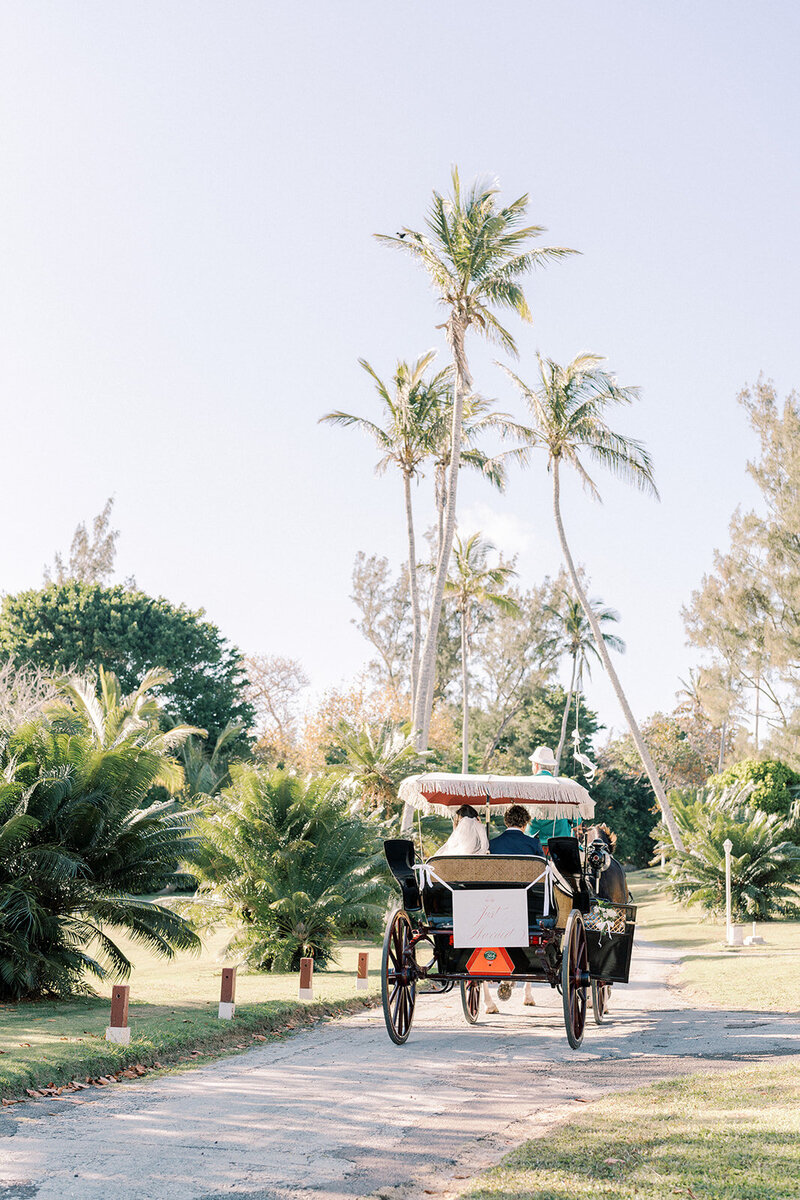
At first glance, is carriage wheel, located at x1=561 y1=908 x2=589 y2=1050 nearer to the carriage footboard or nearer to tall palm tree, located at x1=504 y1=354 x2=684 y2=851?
the carriage footboard

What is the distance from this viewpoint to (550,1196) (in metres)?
4.91

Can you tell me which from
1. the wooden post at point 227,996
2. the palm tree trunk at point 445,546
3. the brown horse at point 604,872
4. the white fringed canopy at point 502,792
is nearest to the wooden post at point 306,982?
the wooden post at point 227,996

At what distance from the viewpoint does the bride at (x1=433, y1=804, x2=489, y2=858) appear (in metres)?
10.5

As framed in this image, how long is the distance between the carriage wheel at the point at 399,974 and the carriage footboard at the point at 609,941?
73.6 inches

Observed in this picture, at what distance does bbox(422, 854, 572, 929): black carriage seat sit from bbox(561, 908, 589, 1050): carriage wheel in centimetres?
18

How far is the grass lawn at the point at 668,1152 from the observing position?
4949mm

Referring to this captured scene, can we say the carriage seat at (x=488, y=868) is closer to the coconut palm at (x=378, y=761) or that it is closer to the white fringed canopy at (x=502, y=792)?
the white fringed canopy at (x=502, y=792)

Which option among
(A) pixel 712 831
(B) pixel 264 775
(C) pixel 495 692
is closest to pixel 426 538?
(C) pixel 495 692

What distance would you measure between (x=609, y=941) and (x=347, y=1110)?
A: 433 centimetres

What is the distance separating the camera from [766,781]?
3634 centimetres

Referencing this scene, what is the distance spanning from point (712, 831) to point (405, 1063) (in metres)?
20.2

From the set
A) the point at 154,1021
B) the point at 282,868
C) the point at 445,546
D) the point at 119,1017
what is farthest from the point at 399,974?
the point at 445,546

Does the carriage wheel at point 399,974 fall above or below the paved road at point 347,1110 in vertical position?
above

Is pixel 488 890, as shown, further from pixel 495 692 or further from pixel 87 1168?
pixel 495 692
